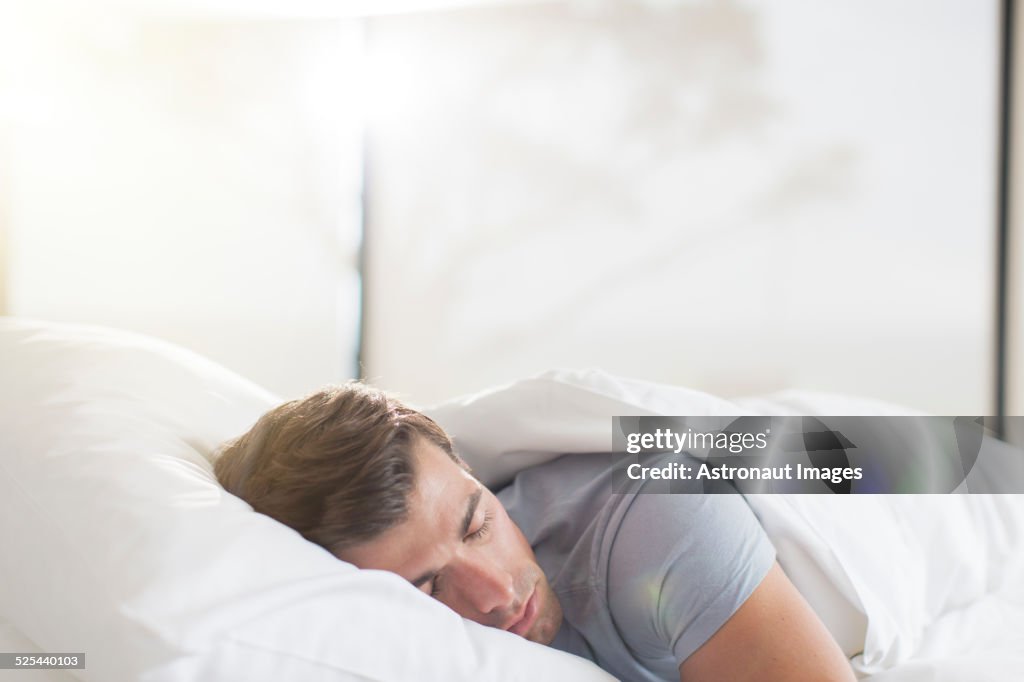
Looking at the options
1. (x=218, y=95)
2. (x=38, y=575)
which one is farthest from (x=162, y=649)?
(x=218, y=95)

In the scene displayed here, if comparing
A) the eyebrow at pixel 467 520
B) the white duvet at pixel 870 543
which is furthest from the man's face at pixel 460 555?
the white duvet at pixel 870 543

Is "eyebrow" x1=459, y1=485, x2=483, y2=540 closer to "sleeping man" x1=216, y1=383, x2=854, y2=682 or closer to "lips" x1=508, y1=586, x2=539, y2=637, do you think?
"sleeping man" x1=216, y1=383, x2=854, y2=682

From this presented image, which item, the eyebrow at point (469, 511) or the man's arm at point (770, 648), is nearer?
the man's arm at point (770, 648)

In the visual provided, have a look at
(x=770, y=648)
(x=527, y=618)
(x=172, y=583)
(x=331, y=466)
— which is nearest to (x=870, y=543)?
(x=770, y=648)

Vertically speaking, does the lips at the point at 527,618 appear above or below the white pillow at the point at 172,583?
below

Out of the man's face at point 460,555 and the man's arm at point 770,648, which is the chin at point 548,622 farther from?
the man's arm at point 770,648

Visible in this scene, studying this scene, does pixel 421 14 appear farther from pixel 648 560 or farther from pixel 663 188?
pixel 648 560

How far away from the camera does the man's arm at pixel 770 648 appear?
703 millimetres

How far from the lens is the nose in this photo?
32.0 inches

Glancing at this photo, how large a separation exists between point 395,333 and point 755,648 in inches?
67.1

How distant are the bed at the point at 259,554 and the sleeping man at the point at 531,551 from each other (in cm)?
8

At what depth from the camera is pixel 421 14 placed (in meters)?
2.30

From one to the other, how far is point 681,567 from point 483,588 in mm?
197

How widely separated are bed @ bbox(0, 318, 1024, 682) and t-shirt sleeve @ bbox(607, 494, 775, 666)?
0.28 ft
